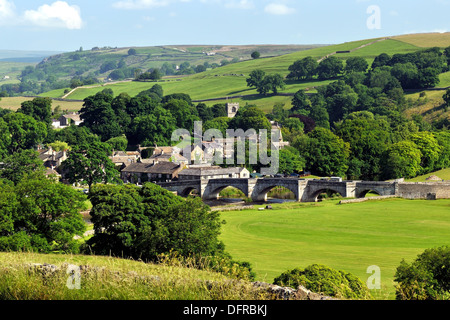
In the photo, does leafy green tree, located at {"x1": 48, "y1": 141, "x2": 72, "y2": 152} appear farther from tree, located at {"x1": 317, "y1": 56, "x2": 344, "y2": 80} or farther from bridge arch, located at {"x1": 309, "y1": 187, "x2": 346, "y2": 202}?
tree, located at {"x1": 317, "y1": 56, "x2": 344, "y2": 80}

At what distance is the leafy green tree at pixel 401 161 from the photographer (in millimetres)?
96188

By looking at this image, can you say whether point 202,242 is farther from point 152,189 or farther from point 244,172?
point 244,172

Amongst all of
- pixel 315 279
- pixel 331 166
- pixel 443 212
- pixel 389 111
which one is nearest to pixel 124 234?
pixel 315 279

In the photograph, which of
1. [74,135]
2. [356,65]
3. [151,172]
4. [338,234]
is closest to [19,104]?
[74,135]

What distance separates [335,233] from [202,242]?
22818mm

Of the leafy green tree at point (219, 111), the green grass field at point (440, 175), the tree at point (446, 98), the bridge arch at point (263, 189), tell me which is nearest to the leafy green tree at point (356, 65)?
the leafy green tree at point (219, 111)

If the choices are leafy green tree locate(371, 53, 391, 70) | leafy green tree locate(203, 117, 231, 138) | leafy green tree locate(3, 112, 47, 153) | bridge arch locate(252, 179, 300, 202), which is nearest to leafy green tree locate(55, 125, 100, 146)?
leafy green tree locate(3, 112, 47, 153)

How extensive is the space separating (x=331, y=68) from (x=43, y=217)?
16074cm

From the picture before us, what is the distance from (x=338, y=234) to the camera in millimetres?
58938

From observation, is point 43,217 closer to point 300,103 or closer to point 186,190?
point 186,190

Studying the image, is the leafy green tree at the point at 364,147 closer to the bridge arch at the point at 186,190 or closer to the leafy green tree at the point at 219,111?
the bridge arch at the point at 186,190

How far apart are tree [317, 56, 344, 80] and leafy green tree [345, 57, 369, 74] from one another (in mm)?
2363

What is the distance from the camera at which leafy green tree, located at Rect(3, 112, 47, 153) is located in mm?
121188
